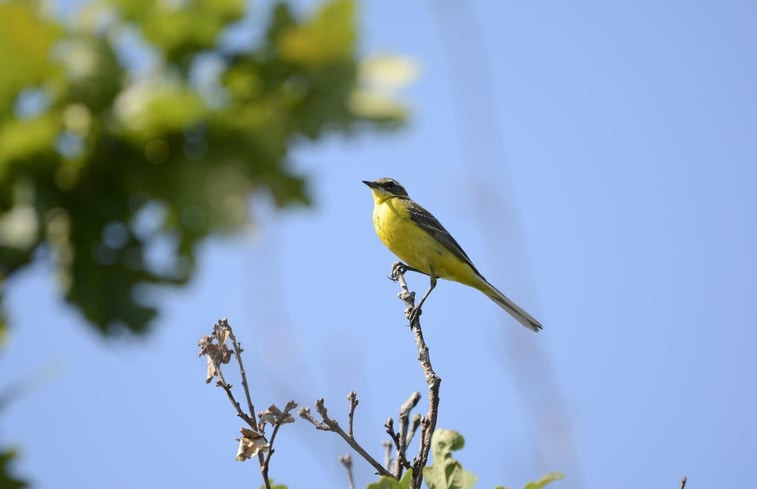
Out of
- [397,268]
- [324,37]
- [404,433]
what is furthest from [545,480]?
[397,268]

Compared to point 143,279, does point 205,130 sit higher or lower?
higher

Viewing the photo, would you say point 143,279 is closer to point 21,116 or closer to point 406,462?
point 21,116

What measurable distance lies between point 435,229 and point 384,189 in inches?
44.5

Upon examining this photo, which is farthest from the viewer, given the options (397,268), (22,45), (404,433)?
(397,268)

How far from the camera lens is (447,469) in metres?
3.61

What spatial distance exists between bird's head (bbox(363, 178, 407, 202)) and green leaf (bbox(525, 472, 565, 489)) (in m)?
8.19

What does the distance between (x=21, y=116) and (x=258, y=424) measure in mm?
2540

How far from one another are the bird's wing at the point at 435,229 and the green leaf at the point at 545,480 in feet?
24.7

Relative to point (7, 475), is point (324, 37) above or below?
above

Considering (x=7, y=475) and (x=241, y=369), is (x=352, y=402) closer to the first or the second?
(x=241, y=369)

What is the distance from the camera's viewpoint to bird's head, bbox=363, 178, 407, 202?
1149 cm

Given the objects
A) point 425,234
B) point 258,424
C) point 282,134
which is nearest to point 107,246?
point 282,134

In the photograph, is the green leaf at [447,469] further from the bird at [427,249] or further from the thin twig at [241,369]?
the bird at [427,249]

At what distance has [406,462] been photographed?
12.6 ft
